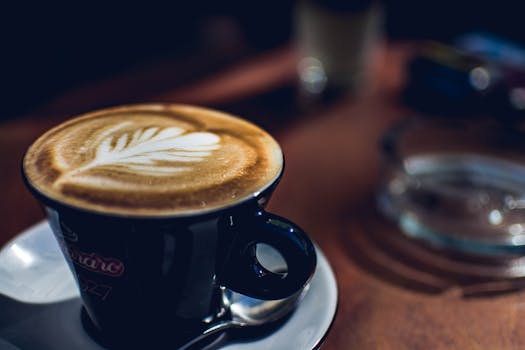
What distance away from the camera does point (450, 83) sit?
37.4 inches

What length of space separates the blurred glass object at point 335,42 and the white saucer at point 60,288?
59 centimetres

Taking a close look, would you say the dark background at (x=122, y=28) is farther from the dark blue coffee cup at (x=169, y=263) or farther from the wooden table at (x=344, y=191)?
the dark blue coffee cup at (x=169, y=263)

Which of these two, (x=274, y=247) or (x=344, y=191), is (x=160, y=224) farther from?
(x=344, y=191)

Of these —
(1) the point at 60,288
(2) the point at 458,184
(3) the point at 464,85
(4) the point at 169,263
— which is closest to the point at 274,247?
(4) the point at 169,263

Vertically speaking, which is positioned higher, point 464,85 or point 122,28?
point 464,85

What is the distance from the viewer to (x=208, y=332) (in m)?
0.42

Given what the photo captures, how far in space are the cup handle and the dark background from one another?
115 centimetres

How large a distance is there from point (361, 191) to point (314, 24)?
15.8 inches

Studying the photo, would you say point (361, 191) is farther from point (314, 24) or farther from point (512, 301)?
point (314, 24)

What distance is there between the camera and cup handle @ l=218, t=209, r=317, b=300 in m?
0.39

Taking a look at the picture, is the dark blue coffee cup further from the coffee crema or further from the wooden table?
the wooden table

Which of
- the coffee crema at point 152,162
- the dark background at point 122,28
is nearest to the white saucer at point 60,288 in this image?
the coffee crema at point 152,162

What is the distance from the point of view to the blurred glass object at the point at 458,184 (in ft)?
2.09

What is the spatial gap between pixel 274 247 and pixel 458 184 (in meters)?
0.46
